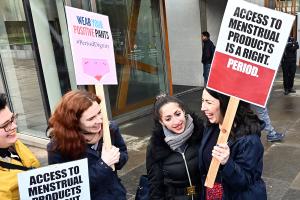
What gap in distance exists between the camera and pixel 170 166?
2594mm

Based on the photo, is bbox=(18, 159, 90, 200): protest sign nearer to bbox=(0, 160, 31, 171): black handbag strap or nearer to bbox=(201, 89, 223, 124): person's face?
bbox=(0, 160, 31, 171): black handbag strap

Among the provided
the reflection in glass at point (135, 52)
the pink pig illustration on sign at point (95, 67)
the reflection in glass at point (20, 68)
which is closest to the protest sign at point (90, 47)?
the pink pig illustration on sign at point (95, 67)

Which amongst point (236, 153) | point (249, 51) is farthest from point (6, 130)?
point (249, 51)

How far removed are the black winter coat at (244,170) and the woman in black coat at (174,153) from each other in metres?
0.35

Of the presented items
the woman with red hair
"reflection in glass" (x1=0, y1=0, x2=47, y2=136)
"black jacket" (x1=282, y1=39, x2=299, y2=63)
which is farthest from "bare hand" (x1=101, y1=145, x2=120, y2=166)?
"black jacket" (x1=282, y1=39, x2=299, y2=63)

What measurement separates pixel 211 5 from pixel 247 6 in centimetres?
935

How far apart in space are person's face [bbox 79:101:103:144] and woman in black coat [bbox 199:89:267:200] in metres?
0.72

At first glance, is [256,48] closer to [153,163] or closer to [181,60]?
[153,163]

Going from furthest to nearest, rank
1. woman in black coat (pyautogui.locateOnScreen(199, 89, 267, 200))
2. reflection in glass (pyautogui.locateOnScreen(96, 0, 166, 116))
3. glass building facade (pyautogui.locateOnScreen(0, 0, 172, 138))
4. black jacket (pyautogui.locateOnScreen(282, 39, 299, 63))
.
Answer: black jacket (pyautogui.locateOnScreen(282, 39, 299, 63)) → reflection in glass (pyautogui.locateOnScreen(96, 0, 166, 116)) → glass building facade (pyautogui.locateOnScreen(0, 0, 172, 138)) → woman in black coat (pyautogui.locateOnScreen(199, 89, 267, 200))

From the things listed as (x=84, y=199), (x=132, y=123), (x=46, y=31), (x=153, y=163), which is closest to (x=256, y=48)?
(x=153, y=163)

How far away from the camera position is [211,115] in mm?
2354

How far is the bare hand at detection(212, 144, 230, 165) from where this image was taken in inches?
81.0

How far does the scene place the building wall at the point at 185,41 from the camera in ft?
35.6

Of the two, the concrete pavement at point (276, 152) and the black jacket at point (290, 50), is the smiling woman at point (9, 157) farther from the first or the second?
the black jacket at point (290, 50)
